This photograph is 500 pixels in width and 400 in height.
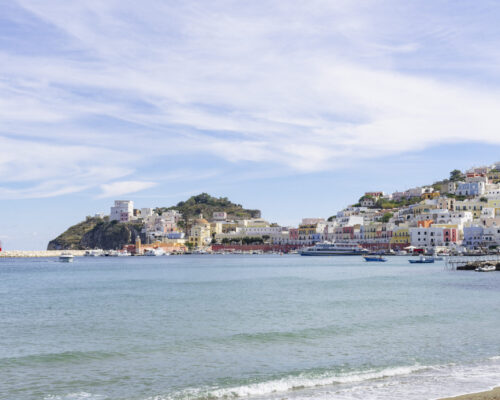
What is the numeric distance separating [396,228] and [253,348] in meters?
122

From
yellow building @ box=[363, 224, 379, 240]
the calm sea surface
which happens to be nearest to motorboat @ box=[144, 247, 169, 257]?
yellow building @ box=[363, 224, 379, 240]

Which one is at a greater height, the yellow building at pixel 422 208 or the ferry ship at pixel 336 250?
the yellow building at pixel 422 208

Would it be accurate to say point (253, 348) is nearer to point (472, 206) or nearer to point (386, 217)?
point (472, 206)

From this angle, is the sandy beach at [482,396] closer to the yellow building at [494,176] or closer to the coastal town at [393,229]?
the coastal town at [393,229]

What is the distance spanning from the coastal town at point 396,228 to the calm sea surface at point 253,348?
3601 inches

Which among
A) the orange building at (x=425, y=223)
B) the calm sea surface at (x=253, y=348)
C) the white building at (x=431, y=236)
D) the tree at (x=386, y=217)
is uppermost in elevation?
the tree at (x=386, y=217)

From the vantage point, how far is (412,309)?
94.9 ft

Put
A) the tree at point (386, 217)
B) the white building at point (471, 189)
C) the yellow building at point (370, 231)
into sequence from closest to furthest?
the yellow building at point (370, 231)
the tree at point (386, 217)
the white building at point (471, 189)

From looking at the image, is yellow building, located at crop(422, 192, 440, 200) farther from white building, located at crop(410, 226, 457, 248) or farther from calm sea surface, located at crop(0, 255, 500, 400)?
calm sea surface, located at crop(0, 255, 500, 400)

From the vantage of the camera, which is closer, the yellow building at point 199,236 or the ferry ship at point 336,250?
the ferry ship at point 336,250

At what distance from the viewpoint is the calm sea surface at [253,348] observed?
1436 cm

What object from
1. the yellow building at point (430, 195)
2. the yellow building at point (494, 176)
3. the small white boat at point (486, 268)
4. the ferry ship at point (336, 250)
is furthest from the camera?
the yellow building at point (494, 176)

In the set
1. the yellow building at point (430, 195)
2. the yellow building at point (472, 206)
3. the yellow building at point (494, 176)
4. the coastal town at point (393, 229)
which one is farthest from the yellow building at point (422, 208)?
the yellow building at point (494, 176)

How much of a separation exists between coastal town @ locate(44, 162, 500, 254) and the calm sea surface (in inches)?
3601
